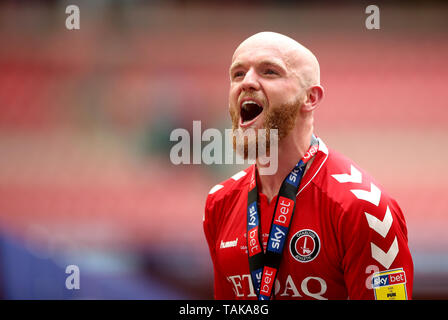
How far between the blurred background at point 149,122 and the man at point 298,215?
7.34 ft

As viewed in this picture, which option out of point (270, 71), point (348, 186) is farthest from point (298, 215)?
point (270, 71)

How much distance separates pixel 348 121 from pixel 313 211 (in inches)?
107

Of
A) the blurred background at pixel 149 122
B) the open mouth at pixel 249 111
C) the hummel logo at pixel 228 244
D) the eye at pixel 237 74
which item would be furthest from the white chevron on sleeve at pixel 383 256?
the blurred background at pixel 149 122

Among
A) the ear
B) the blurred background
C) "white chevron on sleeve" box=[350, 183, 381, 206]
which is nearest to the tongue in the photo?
the ear

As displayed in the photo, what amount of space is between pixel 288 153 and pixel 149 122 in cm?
266

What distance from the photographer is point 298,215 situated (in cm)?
213

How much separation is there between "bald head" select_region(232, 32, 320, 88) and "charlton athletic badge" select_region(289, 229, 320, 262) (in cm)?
65

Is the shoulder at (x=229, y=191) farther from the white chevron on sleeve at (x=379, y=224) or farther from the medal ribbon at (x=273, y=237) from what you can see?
the white chevron on sleeve at (x=379, y=224)

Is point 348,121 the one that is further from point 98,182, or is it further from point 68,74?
point 68,74

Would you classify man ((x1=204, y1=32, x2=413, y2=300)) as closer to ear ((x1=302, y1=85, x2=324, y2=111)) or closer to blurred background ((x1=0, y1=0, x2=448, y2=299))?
ear ((x1=302, y1=85, x2=324, y2=111))

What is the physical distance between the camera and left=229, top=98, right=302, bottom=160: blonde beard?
7.07ft

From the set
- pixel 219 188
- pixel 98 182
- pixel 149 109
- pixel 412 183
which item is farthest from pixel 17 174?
pixel 412 183

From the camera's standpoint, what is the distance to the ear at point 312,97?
7.30 feet

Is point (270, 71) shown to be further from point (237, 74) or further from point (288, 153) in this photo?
point (288, 153)
